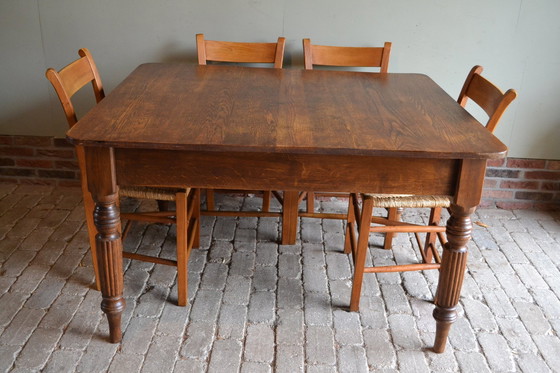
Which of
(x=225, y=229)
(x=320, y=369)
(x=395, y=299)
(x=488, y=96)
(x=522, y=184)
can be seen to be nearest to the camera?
(x=320, y=369)

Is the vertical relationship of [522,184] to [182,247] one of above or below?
below

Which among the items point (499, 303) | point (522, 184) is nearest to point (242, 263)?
point (499, 303)

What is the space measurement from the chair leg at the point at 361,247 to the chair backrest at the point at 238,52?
3.73 ft

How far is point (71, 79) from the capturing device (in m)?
2.44

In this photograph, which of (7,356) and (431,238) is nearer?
(7,356)

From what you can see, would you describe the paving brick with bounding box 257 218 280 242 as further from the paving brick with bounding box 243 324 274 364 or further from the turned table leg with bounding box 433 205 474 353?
the turned table leg with bounding box 433 205 474 353

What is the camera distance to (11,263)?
9.41 feet

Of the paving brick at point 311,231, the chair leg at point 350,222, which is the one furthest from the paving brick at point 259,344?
the paving brick at point 311,231

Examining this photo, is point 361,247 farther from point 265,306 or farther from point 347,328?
point 265,306

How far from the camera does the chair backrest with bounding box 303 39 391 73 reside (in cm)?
319

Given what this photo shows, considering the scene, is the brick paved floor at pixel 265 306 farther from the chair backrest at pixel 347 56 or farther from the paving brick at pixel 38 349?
the chair backrest at pixel 347 56

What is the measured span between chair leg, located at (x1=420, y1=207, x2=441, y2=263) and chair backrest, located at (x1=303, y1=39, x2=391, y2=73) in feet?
3.03

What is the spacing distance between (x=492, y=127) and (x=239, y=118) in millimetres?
1073

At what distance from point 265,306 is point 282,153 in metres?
0.93
